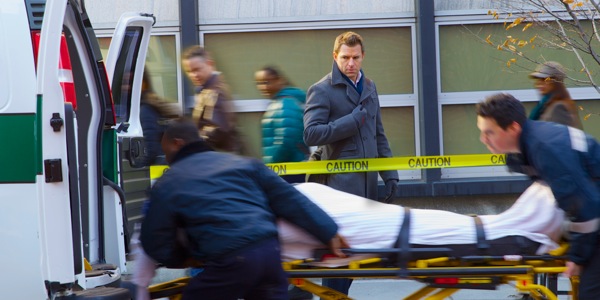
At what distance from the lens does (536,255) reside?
4.61m

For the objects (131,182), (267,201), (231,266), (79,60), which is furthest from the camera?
(131,182)

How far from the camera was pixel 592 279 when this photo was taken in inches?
174

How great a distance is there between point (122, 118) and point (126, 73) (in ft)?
1.18

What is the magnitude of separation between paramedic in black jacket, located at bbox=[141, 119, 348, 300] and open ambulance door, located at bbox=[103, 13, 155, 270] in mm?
2089

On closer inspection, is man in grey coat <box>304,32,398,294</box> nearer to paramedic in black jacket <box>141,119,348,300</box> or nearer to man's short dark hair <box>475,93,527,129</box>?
man's short dark hair <box>475,93,527,129</box>

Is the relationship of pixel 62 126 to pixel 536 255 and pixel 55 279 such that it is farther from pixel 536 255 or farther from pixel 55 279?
pixel 536 255

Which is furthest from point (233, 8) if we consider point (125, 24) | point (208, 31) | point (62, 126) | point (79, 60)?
point (62, 126)

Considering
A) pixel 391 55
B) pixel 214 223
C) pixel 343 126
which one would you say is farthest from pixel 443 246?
pixel 391 55

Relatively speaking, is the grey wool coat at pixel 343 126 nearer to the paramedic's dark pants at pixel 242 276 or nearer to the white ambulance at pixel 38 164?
the white ambulance at pixel 38 164

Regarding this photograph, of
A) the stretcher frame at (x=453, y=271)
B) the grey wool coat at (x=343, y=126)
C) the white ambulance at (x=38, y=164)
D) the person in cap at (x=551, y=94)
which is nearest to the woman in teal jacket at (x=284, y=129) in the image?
the grey wool coat at (x=343, y=126)

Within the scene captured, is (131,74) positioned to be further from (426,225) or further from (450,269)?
(450,269)

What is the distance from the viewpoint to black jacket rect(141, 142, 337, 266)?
4008 millimetres

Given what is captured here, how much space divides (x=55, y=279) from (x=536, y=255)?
2.38 meters

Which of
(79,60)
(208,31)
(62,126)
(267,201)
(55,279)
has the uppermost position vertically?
(208,31)
